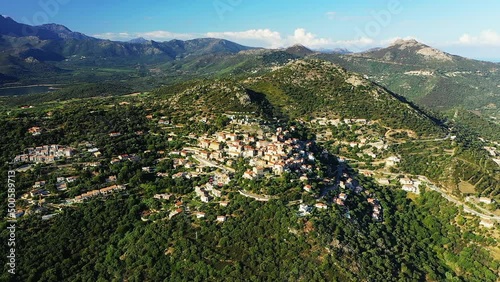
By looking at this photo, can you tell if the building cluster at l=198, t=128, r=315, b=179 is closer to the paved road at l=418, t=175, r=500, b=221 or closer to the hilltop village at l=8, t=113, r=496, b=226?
the hilltop village at l=8, t=113, r=496, b=226

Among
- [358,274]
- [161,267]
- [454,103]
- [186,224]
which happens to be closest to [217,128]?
[186,224]

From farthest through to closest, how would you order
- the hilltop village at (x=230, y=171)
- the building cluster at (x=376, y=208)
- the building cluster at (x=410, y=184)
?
1. the building cluster at (x=410, y=184)
2. the building cluster at (x=376, y=208)
3. the hilltop village at (x=230, y=171)

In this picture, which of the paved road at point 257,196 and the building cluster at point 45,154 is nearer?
the paved road at point 257,196

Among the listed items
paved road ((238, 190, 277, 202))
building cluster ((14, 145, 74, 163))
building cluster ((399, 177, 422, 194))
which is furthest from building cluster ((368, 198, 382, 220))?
building cluster ((14, 145, 74, 163))

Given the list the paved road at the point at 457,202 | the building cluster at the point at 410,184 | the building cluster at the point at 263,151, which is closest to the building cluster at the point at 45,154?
the building cluster at the point at 263,151

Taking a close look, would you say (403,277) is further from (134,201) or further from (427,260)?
(134,201)

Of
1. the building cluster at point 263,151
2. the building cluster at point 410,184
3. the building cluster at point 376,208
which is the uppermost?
the building cluster at point 263,151

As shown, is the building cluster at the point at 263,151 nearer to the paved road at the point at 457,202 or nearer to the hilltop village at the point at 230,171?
the hilltop village at the point at 230,171

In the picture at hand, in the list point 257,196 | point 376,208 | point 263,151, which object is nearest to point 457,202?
point 376,208

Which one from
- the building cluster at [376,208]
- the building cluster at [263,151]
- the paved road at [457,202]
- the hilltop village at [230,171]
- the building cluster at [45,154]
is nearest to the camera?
the hilltop village at [230,171]
